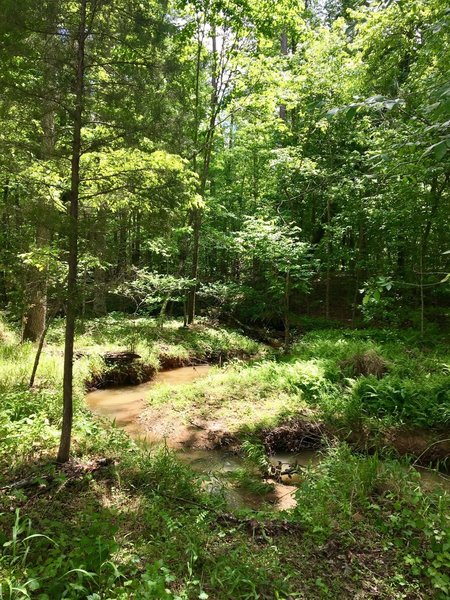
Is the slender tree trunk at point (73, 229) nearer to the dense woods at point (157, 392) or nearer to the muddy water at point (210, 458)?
the dense woods at point (157, 392)

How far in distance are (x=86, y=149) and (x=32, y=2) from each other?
4.32ft

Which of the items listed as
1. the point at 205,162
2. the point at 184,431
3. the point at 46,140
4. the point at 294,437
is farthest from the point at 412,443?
the point at 205,162

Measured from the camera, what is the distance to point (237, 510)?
3.92 m

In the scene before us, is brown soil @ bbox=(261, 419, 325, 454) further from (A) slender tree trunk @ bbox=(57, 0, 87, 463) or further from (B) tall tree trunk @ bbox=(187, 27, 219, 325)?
(B) tall tree trunk @ bbox=(187, 27, 219, 325)

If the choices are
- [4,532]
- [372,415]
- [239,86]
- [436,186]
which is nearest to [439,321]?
[436,186]

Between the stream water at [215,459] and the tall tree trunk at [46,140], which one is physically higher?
the tall tree trunk at [46,140]

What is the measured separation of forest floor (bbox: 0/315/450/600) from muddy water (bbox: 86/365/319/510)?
0.55 feet

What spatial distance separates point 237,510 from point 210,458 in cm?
170

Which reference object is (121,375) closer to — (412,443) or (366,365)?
(366,365)

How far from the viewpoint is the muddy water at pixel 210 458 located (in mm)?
4492

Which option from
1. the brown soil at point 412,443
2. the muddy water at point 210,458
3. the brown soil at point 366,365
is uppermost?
the brown soil at point 366,365

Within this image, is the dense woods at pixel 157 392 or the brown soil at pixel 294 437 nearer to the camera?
the dense woods at pixel 157 392

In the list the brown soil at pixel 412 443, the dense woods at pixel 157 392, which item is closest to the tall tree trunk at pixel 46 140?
the dense woods at pixel 157 392

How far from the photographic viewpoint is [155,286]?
11.9 m
